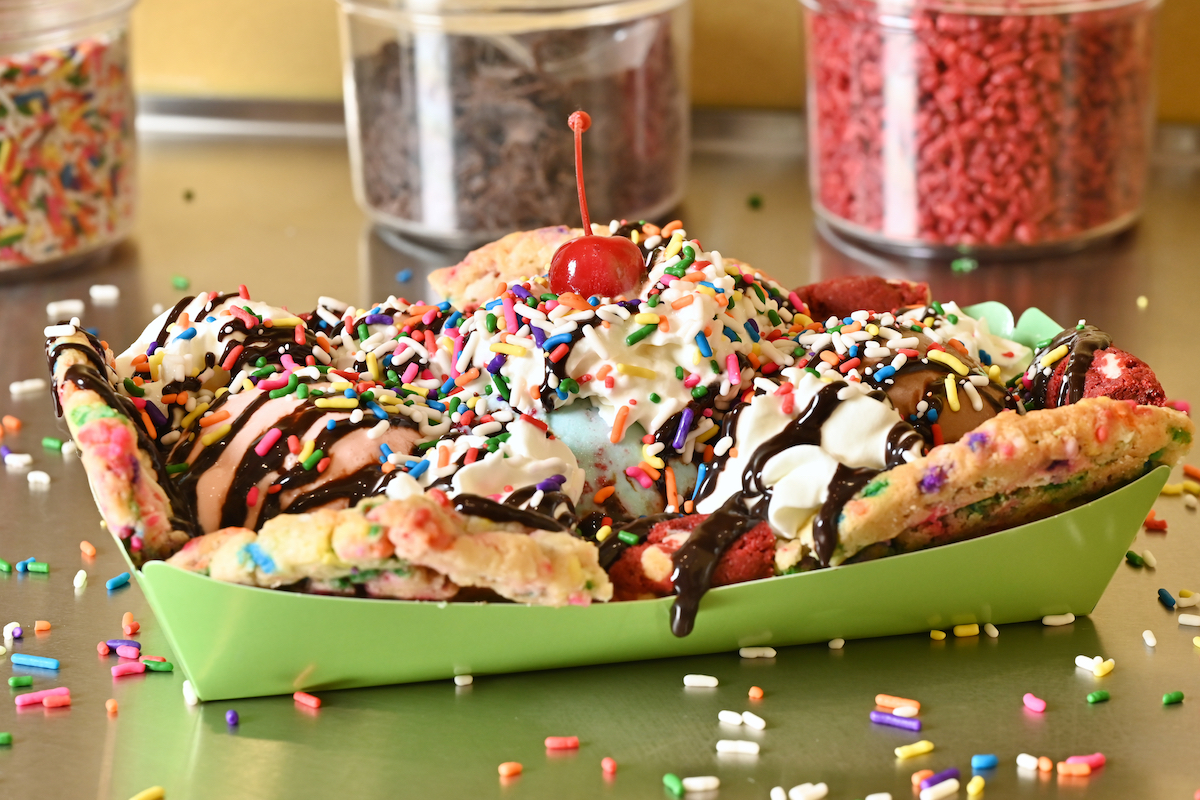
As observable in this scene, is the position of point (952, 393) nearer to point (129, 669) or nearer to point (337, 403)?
point (337, 403)

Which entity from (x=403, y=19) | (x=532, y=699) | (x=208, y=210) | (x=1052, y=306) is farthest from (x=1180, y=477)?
(x=208, y=210)

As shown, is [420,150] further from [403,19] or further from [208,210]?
[208,210]

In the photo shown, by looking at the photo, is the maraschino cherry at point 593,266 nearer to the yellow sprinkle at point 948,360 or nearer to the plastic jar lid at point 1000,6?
the yellow sprinkle at point 948,360

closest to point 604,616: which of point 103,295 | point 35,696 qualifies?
point 35,696

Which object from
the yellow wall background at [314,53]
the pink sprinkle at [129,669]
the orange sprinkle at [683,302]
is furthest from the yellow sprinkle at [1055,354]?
the yellow wall background at [314,53]

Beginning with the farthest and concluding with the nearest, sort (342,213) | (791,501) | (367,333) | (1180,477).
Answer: (342,213) < (1180,477) < (367,333) < (791,501)

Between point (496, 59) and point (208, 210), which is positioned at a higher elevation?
point (496, 59)

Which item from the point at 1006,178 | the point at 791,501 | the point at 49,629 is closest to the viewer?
the point at 791,501

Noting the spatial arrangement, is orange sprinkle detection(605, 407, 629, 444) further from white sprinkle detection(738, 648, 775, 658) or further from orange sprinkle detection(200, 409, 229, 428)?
orange sprinkle detection(200, 409, 229, 428)

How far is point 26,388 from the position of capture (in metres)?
1.71

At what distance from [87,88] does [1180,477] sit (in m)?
1.52

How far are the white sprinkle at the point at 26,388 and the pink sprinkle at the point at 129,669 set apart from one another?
694mm

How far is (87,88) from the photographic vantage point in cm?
195

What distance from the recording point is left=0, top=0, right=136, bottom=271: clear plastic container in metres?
1.88
